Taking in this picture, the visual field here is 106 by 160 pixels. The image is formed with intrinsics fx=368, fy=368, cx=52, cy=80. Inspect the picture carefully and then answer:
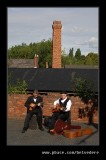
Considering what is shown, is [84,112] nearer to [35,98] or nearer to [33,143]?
[35,98]

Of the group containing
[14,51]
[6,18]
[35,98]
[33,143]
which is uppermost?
[14,51]

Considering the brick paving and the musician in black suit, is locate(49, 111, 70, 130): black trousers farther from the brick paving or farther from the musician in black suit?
the musician in black suit

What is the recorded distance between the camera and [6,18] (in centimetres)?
648

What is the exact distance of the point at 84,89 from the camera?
1638cm

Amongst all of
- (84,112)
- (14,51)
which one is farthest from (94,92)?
(14,51)

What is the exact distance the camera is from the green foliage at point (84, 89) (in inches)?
640

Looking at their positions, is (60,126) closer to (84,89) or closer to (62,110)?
(62,110)

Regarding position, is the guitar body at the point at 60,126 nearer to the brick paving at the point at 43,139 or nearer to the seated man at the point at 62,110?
the seated man at the point at 62,110

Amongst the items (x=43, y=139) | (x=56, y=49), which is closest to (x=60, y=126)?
(x=43, y=139)

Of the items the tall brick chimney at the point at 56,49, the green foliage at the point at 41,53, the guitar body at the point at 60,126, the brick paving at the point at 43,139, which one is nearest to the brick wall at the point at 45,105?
the brick paving at the point at 43,139

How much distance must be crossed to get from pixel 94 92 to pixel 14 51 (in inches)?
2361

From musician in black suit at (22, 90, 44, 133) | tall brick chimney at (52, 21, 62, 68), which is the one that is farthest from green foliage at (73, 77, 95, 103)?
tall brick chimney at (52, 21, 62, 68)

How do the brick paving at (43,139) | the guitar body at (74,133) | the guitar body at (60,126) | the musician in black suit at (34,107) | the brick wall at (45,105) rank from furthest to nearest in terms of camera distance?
the brick wall at (45,105) → the musician in black suit at (34,107) → the guitar body at (60,126) → the guitar body at (74,133) → the brick paving at (43,139)

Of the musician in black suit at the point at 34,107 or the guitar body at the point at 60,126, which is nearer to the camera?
the guitar body at the point at 60,126
